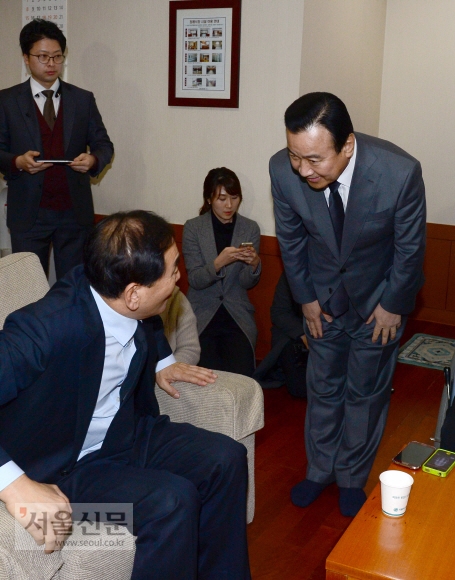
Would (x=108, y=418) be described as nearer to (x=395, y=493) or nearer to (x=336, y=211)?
(x=395, y=493)

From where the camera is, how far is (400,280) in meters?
2.25

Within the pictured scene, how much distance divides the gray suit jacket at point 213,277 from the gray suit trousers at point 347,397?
0.94 m

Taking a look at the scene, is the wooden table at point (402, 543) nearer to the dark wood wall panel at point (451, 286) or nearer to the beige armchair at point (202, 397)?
the beige armchair at point (202, 397)

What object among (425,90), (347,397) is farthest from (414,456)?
(425,90)

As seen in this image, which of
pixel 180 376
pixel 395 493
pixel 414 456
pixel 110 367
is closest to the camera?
pixel 395 493

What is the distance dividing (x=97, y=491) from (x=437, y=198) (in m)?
3.72

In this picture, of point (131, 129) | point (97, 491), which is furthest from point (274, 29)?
point (97, 491)

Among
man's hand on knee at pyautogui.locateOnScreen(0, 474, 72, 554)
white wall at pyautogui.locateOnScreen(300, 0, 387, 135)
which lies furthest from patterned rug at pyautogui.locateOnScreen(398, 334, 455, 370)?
man's hand on knee at pyautogui.locateOnScreen(0, 474, 72, 554)

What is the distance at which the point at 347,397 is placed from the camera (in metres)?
2.49

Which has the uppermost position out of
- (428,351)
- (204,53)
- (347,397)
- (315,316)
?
(204,53)

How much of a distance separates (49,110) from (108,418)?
2075 mm

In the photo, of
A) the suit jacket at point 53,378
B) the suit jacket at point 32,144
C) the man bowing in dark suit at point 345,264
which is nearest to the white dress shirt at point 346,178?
the man bowing in dark suit at point 345,264

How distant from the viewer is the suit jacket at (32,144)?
3.33 metres

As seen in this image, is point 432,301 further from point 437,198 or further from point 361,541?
point 361,541
